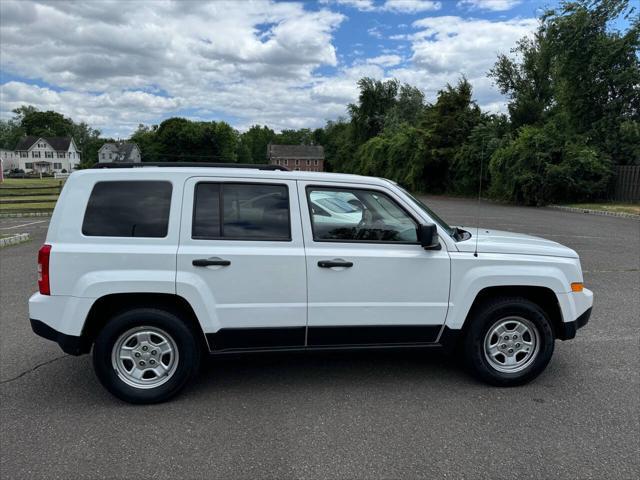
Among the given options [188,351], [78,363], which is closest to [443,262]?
[188,351]

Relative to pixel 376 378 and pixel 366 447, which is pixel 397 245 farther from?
pixel 366 447

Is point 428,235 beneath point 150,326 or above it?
above

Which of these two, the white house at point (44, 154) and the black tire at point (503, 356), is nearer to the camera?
the black tire at point (503, 356)

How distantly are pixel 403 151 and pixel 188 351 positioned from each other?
39.7 m

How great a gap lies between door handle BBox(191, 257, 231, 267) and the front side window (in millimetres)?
797

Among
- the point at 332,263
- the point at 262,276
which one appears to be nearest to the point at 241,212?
the point at 262,276

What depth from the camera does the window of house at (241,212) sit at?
3.62 meters

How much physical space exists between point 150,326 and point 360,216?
74.0 inches

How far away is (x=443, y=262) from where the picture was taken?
375 cm

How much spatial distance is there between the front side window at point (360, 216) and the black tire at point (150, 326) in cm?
138

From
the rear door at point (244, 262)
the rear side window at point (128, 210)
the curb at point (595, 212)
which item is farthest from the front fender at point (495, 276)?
the curb at point (595, 212)

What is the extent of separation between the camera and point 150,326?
3570 millimetres

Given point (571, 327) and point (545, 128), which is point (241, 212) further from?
point (545, 128)

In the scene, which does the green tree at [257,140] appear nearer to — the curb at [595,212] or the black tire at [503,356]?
the curb at [595,212]
